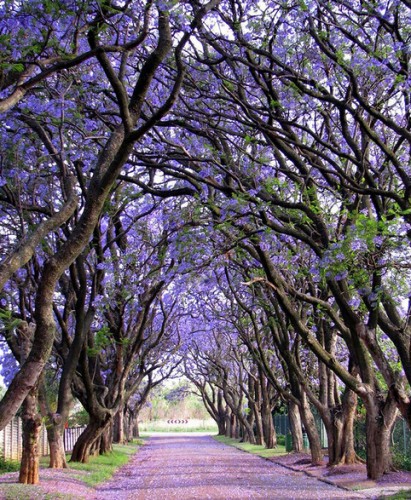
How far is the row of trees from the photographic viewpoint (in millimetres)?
8422

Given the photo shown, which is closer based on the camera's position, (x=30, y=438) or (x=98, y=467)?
(x=30, y=438)

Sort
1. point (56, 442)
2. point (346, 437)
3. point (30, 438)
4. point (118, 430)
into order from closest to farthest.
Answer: point (30, 438)
point (56, 442)
point (346, 437)
point (118, 430)

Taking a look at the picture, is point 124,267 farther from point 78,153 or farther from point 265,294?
point 78,153

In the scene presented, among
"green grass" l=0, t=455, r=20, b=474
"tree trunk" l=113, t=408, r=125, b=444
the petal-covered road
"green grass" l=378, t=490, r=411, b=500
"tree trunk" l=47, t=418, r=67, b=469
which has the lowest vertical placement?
"green grass" l=378, t=490, r=411, b=500

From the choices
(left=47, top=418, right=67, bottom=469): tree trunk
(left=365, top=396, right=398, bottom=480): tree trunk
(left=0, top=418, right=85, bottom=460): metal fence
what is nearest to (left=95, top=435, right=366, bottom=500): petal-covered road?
(left=365, top=396, right=398, bottom=480): tree trunk

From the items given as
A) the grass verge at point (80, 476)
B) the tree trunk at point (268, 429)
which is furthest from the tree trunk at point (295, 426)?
the grass verge at point (80, 476)

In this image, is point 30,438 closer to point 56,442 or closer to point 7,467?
point 56,442

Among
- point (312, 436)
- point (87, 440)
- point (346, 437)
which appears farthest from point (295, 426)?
point (87, 440)

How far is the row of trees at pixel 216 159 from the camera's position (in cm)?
842

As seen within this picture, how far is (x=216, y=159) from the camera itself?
13.6 metres

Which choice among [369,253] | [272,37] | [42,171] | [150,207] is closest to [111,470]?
[150,207]

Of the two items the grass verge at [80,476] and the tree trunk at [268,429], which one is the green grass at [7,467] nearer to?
the grass verge at [80,476]

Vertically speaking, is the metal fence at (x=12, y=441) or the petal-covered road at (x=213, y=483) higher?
the metal fence at (x=12, y=441)

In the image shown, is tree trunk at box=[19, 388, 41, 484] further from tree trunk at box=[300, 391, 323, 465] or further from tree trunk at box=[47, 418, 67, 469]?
tree trunk at box=[300, 391, 323, 465]
